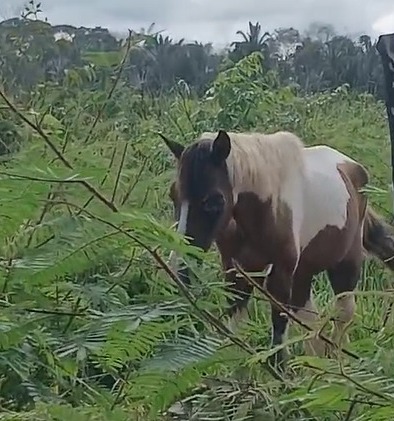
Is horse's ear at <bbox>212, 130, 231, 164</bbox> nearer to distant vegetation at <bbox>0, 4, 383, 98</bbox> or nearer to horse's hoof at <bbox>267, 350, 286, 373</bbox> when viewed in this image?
horse's hoof at <bbox>267, 350, 286, 373</bbox>

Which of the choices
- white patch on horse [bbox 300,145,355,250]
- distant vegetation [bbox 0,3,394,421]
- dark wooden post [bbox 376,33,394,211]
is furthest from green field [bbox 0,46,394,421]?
white patch on horse [bbox 300,145,355,250]

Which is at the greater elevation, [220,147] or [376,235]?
[220,147]

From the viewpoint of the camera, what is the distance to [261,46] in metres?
6.38

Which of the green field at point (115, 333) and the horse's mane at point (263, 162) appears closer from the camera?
the green field at point (115, 333)

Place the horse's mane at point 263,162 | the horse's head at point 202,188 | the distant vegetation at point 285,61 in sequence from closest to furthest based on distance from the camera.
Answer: the horse's head at point 202,188 → the horse's mane at point 263,162 → the distant vegetation at point 285,61

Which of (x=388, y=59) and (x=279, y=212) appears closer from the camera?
(x=388, y=59)

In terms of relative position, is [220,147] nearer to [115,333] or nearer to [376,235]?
[376,235]

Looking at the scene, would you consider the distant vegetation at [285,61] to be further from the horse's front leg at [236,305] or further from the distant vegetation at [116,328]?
the distant vegetation at [116,328]

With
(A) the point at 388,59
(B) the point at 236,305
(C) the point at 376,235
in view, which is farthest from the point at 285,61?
(A) the point at 388,59

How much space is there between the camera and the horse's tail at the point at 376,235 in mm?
2857

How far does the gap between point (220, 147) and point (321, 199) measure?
48cm

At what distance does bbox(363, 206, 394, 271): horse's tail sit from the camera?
9.37 ft

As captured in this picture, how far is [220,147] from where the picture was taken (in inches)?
86.8

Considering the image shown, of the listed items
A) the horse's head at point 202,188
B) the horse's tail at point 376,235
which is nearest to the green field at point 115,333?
the horse's head at point 202,188
